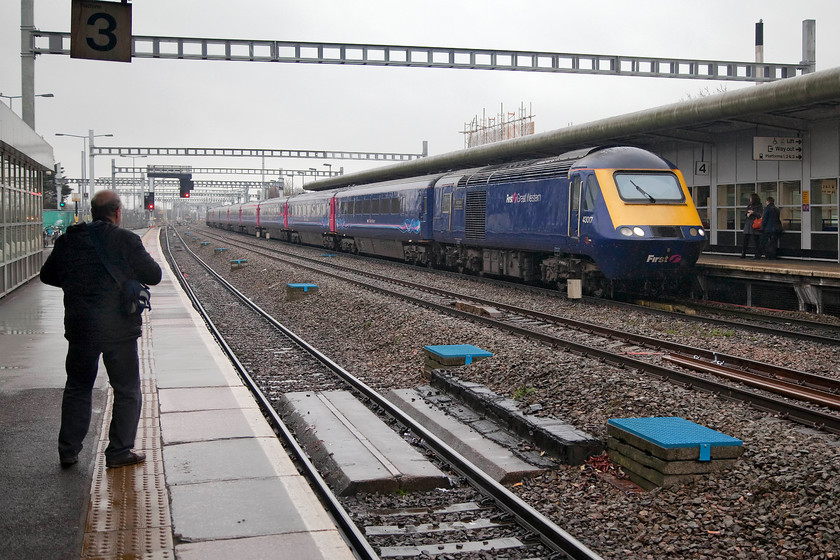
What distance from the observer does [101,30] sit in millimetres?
11250

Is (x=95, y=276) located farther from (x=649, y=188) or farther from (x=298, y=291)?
(x=298, y=291)

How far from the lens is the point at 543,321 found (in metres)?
14.2

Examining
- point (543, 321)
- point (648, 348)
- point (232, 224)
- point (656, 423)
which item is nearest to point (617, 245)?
point (543, 321)

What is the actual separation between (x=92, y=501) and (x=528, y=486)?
3.02 metres

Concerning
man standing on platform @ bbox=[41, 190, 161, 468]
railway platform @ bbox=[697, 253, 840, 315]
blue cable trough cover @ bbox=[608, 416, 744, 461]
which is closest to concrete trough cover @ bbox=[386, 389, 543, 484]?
blue cable trough cover @ bbox=[608, 416, 744, 461]

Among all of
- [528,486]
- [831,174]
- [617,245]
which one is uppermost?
[831,174]

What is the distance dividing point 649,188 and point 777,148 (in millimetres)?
3523

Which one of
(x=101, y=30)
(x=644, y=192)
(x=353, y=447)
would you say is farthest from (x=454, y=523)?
(x=644, y=192)

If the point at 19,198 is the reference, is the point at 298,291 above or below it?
below

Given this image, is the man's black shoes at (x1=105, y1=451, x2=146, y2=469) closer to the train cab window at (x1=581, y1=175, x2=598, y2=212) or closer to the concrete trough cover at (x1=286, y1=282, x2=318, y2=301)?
the train cab window at (x1=581, y1=175, x2=598, y2=212)

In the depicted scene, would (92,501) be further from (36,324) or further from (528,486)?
(36,324)

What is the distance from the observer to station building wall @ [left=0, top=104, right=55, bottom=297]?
15.6m

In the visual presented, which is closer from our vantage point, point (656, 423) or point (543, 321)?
point (656, 423)

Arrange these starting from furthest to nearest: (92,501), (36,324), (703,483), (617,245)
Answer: (617,245)
(36,324)
(703,483)
(92,501)
